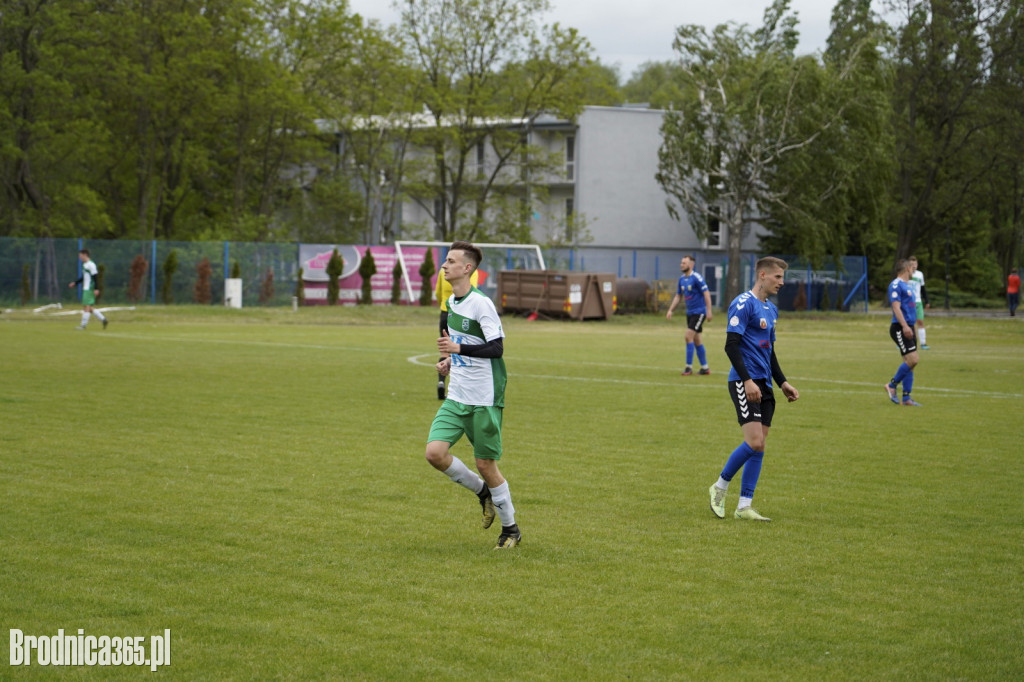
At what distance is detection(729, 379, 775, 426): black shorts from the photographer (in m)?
9.00

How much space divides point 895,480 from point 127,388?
12.1 metres

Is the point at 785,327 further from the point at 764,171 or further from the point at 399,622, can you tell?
the point at 399,622

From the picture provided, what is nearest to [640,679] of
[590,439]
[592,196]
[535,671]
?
[535,671]

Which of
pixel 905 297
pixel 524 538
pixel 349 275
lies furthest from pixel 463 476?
pixel 349 275

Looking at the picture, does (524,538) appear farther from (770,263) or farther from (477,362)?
(770,263)

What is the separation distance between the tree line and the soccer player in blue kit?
33831mm

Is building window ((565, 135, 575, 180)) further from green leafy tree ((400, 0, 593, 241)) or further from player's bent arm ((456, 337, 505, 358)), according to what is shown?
player's bent arm ((456, 337, 505, 358))

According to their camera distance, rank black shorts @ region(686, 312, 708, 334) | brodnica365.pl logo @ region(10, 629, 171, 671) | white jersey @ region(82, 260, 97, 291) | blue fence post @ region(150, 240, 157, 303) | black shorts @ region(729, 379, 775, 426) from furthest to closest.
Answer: blue fence post @ region(150, 240, 157, 303) < white jersey @ region(82, 260, 97, 291) < black shorts @ region(686, 312, 708, 334) < black shorts @ region(729, 379, 775, 426) < brodnica365.pl logo @ region(10, 629, 171, 671)

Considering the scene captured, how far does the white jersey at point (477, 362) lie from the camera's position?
795 centimetres

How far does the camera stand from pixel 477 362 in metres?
8.01

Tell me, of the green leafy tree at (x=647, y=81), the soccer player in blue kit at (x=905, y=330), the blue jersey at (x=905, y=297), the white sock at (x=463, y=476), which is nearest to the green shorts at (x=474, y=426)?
the white sock at (x=463, y=476)

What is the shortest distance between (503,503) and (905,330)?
1153 centimetres

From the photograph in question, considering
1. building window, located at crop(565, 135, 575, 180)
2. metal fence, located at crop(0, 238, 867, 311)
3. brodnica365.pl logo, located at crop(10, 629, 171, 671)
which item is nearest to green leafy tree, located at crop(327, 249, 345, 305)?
metal fence, located at crop(0, 238, 867, 311)

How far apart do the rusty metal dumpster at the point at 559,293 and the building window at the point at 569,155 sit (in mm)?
22890
